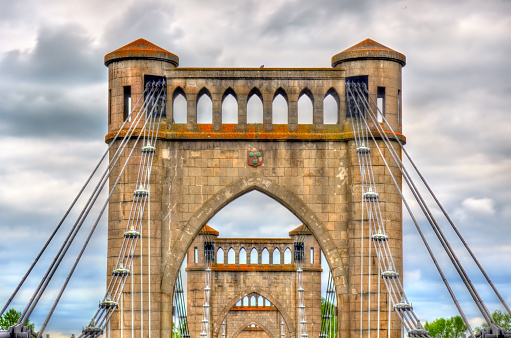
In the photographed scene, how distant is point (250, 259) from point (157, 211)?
28.5 meters

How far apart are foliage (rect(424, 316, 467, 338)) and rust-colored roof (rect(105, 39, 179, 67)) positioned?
55.8 m

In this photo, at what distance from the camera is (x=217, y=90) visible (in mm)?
32656

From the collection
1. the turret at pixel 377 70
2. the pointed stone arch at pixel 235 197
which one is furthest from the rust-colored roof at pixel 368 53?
the pointed stone arch at pixel 235 197

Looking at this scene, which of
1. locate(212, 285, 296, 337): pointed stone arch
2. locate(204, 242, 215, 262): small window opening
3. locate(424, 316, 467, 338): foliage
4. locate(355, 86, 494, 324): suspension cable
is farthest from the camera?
locate(424, 316, 467, 338): foliage

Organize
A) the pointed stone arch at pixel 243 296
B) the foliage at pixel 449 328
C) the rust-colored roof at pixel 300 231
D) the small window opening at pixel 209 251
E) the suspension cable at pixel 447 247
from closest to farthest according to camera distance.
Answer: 1. the suspension cable at pixel 447 247
2. the rust-colored roof at pixel 300 231
3. the small window opening at pixel 209 251
4. the pointed stone arch at pixel 243 296
5. the foliage at pixel 449 328

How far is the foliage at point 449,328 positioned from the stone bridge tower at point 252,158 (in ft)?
178

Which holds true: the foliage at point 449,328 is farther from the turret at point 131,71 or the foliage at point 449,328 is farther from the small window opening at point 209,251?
the turret at point 131,71

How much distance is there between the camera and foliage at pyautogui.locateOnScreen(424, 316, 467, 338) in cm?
8562

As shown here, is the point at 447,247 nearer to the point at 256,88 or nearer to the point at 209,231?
the point at 256,88

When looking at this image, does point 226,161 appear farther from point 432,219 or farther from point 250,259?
point 250,259

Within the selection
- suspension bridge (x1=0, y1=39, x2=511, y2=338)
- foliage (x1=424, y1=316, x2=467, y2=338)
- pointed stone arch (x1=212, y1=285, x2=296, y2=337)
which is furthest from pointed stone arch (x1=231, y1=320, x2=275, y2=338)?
suspension bridge (x1=0, y1=39, x2=511, y2=338)

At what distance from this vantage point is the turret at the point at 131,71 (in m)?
32.6

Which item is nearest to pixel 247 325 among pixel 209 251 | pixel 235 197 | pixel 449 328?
pixel 209 251

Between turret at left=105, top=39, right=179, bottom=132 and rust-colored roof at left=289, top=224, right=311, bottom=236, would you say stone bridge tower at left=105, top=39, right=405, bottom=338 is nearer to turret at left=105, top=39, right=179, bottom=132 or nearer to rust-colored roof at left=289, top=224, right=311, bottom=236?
turret at left=105, top=39, right=179, bottom=132
